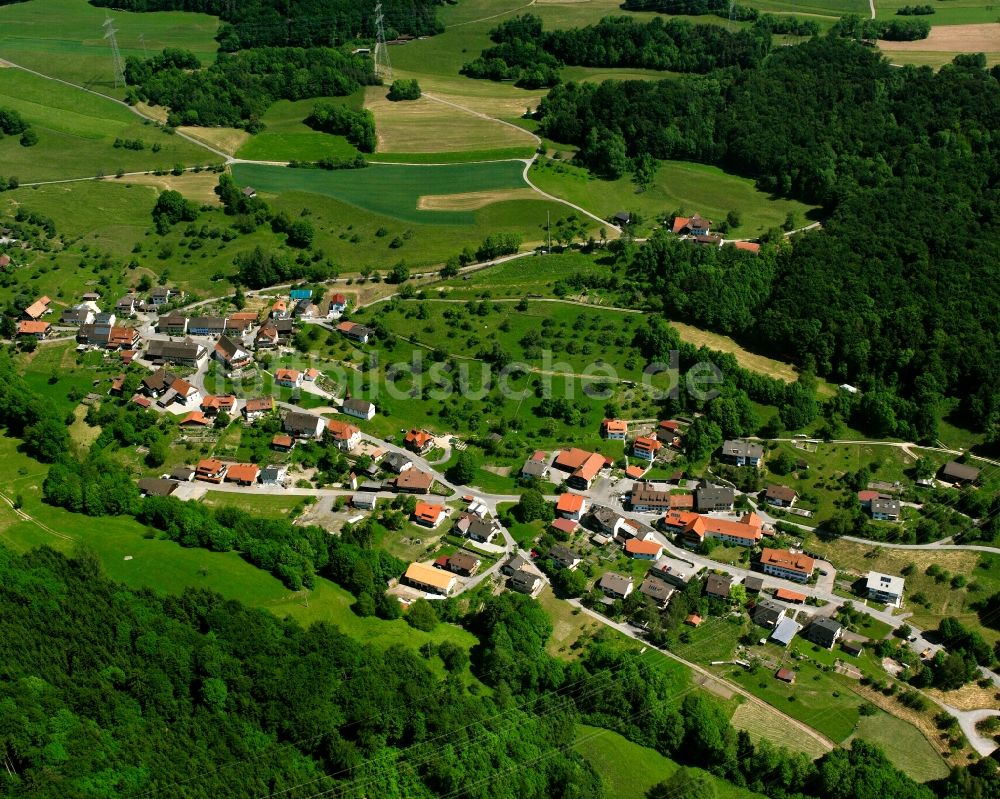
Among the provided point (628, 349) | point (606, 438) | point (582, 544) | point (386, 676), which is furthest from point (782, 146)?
point (386, 676)

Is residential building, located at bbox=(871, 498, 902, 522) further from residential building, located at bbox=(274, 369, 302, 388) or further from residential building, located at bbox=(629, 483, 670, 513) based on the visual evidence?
residential building, located at bbox=(274, 369, 302, 388)

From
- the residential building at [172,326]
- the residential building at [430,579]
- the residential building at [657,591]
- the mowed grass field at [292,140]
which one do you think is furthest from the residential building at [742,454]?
the mowed grass field at [292,140]

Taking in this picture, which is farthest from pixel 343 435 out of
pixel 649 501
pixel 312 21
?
pixel 312 21

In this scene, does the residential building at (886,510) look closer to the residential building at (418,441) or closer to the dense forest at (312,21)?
the residential building at (418,441)

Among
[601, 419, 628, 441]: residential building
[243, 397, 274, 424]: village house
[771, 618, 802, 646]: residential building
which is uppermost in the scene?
[243, 397, 274, 424]: village house

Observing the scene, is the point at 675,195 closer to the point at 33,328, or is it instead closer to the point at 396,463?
the point at 396,463

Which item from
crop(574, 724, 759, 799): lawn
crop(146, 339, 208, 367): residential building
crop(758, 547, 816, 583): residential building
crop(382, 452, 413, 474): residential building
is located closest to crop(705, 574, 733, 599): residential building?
crop(758, 547, 816, 583): residential building
